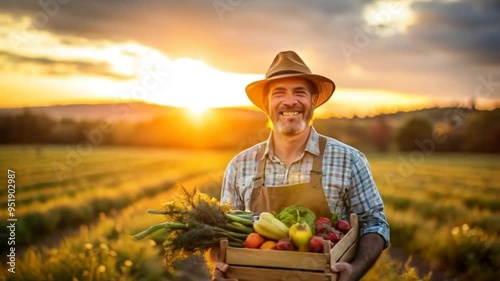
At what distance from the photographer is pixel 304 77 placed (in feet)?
15.4

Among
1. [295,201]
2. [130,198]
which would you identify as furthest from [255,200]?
[130,198]

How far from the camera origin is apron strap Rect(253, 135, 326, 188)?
458cm

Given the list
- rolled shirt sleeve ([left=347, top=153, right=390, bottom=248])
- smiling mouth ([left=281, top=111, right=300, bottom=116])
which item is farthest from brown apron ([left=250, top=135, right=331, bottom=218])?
smiling mouth ([left=281, top=111, right=300, bottom=116])

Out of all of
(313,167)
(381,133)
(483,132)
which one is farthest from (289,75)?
(381,133)

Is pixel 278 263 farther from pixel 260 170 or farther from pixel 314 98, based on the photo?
pixel 314 98

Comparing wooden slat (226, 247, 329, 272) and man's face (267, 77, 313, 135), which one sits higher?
man's face (267, 77, 313, 135)

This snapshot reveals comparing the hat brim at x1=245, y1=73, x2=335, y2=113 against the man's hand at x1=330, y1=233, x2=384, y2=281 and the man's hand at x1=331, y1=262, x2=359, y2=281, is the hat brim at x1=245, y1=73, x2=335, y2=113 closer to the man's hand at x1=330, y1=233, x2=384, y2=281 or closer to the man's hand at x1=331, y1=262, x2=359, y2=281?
the man's hand at x1=330, y1=233, x2=384, y2=281

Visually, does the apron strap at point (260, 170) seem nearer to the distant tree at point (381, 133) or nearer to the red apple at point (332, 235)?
the red apple at point (332, 235)

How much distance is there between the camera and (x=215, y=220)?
3.80 metres

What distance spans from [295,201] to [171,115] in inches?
730

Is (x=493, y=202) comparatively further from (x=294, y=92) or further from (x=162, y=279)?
(x=294, y=92)

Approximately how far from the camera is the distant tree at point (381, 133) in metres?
30.8

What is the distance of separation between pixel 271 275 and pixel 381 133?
93.4 feet

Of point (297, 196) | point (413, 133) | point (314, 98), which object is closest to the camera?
point (297, 196)
